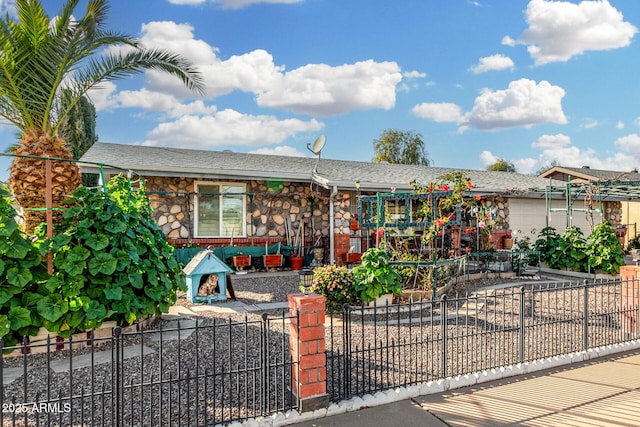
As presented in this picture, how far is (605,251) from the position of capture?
10.5 metres

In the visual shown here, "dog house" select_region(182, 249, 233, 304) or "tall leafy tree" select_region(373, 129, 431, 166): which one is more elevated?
"tall leafy tree" select_region(373, 129, 431, 166)

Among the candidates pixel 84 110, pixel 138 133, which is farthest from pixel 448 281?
pixel 84 110

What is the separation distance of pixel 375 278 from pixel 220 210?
6.15 meters

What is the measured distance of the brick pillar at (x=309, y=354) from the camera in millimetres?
3367

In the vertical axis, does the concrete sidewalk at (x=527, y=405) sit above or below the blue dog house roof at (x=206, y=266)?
below

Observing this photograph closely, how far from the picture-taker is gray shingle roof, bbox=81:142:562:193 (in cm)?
1035

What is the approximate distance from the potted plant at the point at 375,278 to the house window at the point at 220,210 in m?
5.38

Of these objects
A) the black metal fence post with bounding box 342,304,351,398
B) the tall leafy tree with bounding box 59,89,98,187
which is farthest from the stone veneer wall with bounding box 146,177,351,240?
the black metal fence post with bounding box 342,304,351,398

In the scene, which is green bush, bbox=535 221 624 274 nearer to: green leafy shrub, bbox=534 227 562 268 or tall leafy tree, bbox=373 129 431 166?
green leafy shrub, bbox=534 227 562 268

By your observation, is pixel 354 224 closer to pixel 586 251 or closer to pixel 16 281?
pixel 586 251

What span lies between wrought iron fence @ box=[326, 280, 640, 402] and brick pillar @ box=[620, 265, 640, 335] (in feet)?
0.04

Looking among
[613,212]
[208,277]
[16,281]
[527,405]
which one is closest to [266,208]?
[208,277]

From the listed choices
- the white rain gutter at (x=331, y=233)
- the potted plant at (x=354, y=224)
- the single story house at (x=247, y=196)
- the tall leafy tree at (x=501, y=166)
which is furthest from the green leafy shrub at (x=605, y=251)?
the tall leafy tree at (x=501, y=166)

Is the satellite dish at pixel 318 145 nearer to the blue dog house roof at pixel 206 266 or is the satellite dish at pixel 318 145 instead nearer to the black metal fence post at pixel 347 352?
the blue dog house roof at pixel 206 266
